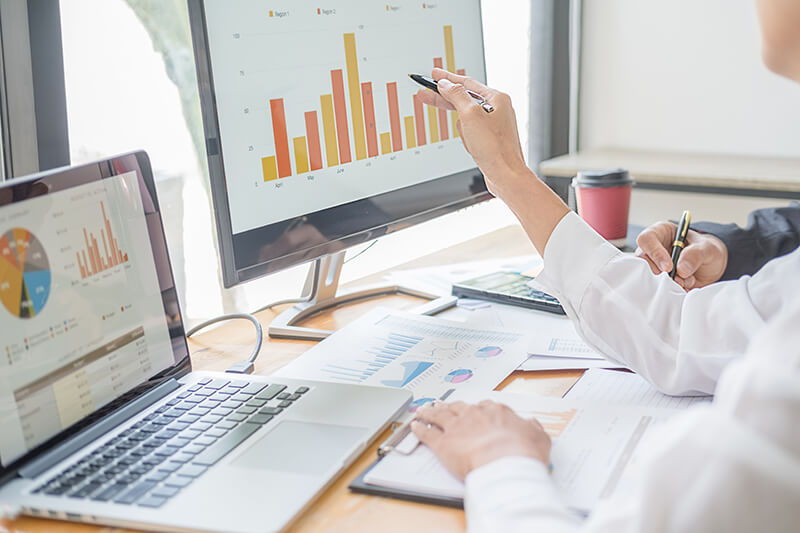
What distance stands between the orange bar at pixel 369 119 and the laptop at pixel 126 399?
371 mm

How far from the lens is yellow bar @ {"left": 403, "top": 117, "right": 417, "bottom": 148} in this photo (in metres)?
1.19

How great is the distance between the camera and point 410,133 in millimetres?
1203

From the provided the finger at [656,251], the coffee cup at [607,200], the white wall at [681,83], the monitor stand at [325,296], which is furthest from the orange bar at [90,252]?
the white wall at [681,83]

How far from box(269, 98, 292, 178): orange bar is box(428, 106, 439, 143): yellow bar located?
0.31m

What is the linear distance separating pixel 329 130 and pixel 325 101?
4 centimetres

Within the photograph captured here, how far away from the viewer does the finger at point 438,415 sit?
2.40ft

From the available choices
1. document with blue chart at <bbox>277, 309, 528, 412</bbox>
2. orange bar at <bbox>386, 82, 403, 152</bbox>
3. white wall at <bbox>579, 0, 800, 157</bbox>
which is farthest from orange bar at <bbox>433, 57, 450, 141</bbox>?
white wall at <bbox>579, 0, 800, 157</bbox>

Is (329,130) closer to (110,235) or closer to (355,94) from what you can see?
(355,94)

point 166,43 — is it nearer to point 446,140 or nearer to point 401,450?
point 446,140

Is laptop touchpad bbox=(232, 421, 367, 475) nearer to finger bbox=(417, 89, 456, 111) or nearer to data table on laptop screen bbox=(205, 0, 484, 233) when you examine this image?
data table on laptop screen bbox=(205, 0, 484, 233)

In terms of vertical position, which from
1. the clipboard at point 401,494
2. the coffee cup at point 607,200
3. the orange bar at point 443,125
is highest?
the orange bar at point 443,125

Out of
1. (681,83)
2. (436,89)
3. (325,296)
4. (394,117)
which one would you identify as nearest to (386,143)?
(394,117)

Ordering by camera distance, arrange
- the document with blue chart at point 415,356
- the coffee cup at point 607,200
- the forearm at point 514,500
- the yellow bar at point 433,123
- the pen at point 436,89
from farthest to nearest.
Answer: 1. the coffee cup at point 607,200
2. the yellow bar at point 433,123
3. the pen at point 436,89
4. the document with blue chart at point 415,356
5. the forearm at point 514,500

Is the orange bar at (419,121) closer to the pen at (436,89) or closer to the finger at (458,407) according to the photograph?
the pen at (436,89)
